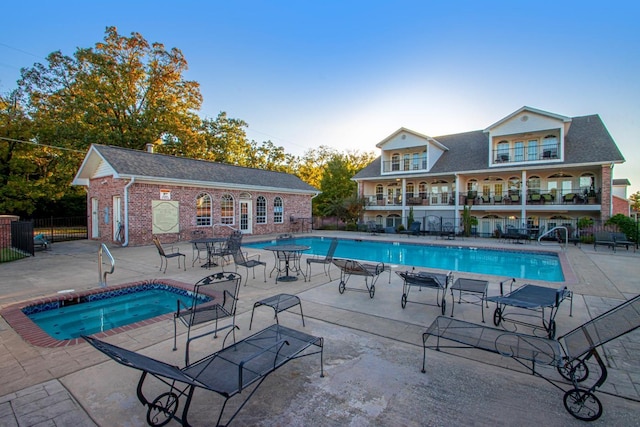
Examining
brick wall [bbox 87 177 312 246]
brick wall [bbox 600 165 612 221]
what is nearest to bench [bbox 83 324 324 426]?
brick wall [bbox 87 177 312 246]

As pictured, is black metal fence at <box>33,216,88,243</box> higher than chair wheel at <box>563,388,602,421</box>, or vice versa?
black metal fence at <box>33,216,88,243</box>

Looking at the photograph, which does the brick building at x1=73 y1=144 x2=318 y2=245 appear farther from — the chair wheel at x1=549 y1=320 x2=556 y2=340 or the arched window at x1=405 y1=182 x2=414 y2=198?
→ the chair wheel at x1=549 y1=320 x2=556 y2=340

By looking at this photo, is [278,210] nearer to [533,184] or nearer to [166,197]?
[166,197]

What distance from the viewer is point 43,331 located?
4227 mm

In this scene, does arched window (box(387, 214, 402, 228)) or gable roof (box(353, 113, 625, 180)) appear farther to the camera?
arched window (box(387, 214, 402, 228))

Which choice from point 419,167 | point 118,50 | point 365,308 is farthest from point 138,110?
point 365,308

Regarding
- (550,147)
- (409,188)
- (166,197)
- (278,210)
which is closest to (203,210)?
(166,197)

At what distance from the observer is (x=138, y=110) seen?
77.4 ft

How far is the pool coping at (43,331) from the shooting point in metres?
3.87

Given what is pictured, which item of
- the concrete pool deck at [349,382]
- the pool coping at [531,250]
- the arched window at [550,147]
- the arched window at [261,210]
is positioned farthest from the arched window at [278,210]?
the arched window at [550,147]

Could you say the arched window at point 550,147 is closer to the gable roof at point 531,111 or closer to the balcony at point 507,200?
the gable roof at point 531,111

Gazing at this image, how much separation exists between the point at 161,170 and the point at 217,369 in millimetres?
14496

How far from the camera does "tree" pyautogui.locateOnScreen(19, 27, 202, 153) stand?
810 inches

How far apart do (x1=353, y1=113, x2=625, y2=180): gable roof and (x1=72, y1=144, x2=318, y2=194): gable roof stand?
10.1 meters
